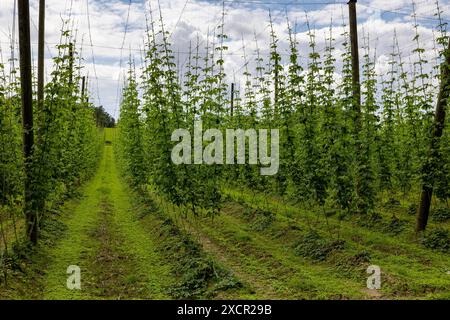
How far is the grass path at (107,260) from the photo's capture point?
790 centimetres

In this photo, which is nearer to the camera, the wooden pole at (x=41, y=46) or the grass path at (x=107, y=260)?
the grass path at (x=107, y=260)

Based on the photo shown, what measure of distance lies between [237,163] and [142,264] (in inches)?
268

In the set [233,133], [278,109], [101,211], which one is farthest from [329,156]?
[101,211]

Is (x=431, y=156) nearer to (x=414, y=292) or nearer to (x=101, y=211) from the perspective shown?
(x=414, y=292)

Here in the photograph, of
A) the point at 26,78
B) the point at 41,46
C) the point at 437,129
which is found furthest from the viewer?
the point at 41,46

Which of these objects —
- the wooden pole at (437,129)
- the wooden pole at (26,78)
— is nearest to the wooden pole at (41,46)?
the wooden pole at (26,78)

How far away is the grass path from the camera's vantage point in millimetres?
7902

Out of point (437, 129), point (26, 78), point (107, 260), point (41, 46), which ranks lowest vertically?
point (107, 260)

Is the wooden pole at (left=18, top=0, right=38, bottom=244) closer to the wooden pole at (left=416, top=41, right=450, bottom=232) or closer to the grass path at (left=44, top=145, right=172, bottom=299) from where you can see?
the grass path at (left=44, top=145, right=172, bottom=299)

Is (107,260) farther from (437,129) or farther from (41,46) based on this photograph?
(437,129)

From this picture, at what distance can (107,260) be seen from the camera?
389 inches

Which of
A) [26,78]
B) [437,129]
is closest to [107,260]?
[26,78]

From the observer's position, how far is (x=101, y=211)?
1686 cm

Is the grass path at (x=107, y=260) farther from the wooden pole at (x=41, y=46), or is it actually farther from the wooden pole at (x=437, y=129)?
the wooden pole at (x=437, y=129)
